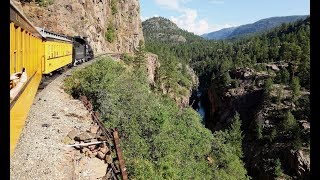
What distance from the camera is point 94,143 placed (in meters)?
11.9

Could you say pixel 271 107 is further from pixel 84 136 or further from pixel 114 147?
pixel 84 136

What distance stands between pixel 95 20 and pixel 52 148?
171ft

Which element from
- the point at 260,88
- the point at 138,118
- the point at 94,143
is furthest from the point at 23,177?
the point at 260,88

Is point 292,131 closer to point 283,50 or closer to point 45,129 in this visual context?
point 283,50

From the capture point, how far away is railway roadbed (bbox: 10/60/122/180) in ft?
29.5

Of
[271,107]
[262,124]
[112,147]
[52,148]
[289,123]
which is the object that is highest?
[52,148]

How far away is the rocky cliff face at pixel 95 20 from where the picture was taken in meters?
45.5

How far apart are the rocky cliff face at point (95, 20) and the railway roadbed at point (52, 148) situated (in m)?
30.9

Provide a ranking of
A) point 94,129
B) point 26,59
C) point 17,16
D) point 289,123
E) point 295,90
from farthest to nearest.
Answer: point 295,90 < point 289,123 < point 94,129 < point 26,59 < point 17,16

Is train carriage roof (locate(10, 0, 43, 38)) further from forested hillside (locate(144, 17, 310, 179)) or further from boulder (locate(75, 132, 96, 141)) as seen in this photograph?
forested hillside (locate(144, 17, 310, 179))

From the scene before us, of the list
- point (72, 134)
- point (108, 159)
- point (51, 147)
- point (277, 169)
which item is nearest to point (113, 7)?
point (277, 169)

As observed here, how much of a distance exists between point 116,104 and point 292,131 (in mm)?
43659

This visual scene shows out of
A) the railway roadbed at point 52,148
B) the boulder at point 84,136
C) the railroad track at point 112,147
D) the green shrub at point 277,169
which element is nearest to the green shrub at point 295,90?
the green shrub at point 277,169

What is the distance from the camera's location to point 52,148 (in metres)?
10.5
